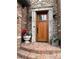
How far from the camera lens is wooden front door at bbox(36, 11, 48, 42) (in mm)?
6770

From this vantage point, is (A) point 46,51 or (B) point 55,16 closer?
(A) point 46,51

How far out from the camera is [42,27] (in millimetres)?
6844

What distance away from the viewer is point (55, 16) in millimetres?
6109

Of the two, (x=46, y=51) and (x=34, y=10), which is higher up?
(x=34, y=10)

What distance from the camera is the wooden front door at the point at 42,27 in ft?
22.2
